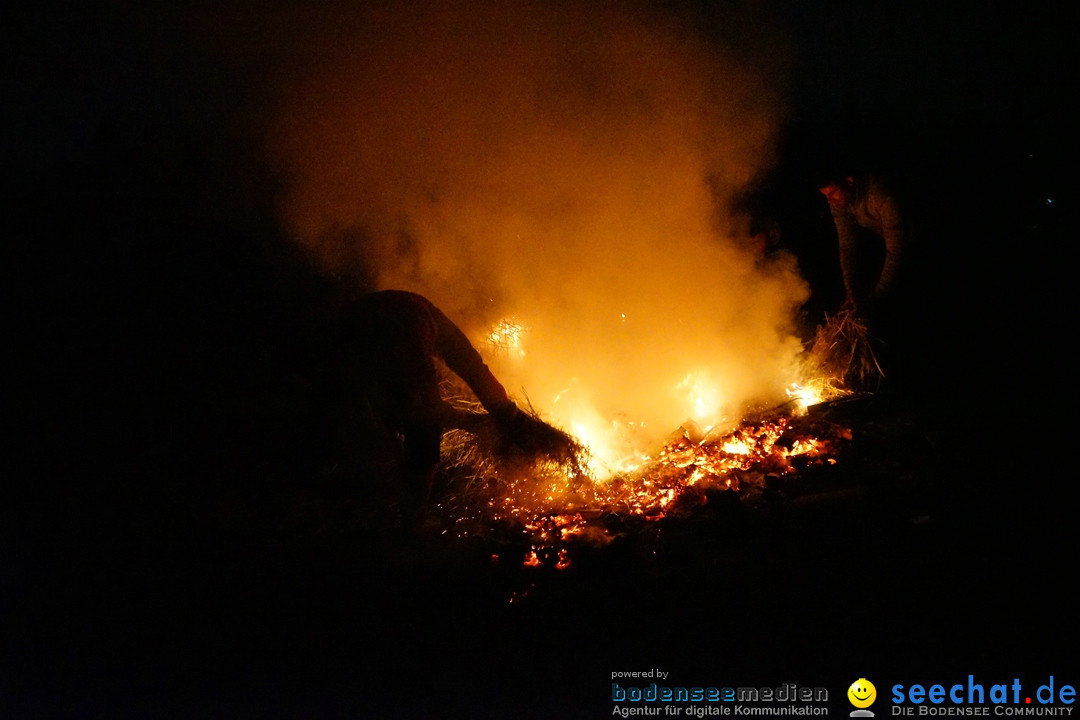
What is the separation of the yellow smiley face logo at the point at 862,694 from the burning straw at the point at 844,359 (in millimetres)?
3336

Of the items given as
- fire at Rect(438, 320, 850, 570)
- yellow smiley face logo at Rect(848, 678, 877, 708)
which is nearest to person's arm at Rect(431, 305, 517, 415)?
fire at Rect(438, 320, 850, 570)

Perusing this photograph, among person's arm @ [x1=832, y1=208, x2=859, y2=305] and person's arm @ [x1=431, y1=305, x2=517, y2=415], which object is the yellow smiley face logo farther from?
person's arm @ [x1=832, y1=208, x2=859, y2=305]

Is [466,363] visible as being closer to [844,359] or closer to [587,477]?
[587,477]

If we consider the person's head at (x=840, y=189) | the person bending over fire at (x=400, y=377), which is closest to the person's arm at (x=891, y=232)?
the person's head at (x=840, y=189)

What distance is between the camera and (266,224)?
7.07 m

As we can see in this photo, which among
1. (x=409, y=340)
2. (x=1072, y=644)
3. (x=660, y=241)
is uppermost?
(x=660, y=241)

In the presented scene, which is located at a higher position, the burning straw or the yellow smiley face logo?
the burning straw

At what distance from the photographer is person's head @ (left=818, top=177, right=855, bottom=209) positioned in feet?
16.3

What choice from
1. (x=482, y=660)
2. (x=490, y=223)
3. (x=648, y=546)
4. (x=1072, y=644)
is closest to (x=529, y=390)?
(x=490, y=223)

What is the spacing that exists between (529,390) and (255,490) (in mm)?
3218

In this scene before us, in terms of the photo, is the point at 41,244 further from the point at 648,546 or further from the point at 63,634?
the point at 648,546

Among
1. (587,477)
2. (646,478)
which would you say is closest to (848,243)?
(646,478)

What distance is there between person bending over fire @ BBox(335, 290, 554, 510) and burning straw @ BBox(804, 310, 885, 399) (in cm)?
393

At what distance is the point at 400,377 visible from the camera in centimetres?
378
